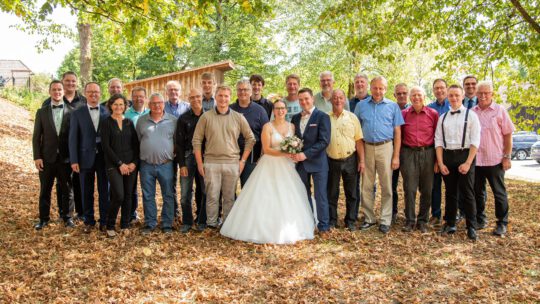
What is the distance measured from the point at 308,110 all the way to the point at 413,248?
2574 mm

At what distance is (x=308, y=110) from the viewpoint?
6.63 metres

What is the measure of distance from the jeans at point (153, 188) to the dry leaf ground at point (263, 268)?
0.30 m

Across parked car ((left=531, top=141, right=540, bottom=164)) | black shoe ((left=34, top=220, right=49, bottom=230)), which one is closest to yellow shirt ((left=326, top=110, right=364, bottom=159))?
black shoe ((left=34, top=220, right=49, bottom=230))

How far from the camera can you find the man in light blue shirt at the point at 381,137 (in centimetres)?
671

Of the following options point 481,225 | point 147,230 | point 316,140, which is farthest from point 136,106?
point 481,225

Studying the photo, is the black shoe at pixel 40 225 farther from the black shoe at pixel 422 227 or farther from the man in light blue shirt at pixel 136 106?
the black shoe at pixel 422 227

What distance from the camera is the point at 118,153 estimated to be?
6.34 meters

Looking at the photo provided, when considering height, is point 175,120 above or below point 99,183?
above

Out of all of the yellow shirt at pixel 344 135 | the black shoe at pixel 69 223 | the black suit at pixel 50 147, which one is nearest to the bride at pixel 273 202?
the yellow shirt at pixel 344 135

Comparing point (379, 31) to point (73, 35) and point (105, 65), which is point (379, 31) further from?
point (105, 65)

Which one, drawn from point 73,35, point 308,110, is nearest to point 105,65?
point 73,35

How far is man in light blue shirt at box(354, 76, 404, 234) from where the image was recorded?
22.0 ft

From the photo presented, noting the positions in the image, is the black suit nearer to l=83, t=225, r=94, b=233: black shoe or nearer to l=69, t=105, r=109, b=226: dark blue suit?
l=69, t=105, r=109, b=226: dark blue suit

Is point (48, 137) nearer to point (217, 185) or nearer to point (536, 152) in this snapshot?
point (217, 185)
